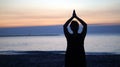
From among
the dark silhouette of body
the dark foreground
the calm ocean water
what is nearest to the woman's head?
the dark silhouette of body

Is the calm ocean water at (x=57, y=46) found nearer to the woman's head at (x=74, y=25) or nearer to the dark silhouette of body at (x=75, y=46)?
the dark silhouette of body at (x=75, y=46)

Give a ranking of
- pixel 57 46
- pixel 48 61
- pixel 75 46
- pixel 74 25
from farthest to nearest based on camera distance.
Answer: pixel 57 46, pixel 48 61, pixel 75 46, pixel 74 25

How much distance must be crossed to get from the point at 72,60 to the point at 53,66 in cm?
915

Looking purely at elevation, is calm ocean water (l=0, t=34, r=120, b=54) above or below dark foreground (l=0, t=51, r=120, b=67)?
below

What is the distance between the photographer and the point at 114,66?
14719mm

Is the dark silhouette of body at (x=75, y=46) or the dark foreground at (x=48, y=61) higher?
the dark silhouette of body at (x=75, y=46)

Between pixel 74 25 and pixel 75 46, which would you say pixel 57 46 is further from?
pixel 74 25

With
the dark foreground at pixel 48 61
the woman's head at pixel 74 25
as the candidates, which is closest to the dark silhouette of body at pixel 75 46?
the woman's head at pixel 74 25

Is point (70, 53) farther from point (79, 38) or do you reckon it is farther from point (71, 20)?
point (71, 20)

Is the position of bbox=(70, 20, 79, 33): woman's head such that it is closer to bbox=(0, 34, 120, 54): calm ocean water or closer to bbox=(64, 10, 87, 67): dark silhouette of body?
bbox=(64, 10, 87, 67): dark silhouette of body

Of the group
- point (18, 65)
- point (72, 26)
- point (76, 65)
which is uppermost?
point (72, 26)

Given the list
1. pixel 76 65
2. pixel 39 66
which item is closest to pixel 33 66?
pixel 39 66

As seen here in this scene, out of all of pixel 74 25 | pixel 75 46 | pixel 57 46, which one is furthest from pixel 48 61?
pixel 57 46

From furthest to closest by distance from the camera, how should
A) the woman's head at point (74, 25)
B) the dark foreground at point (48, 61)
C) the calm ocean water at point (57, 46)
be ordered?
1. the calm ocean water at point (57, 46)
2. the dark foreground at point (48, 61)
3. the woman's head at point (74, 25)
